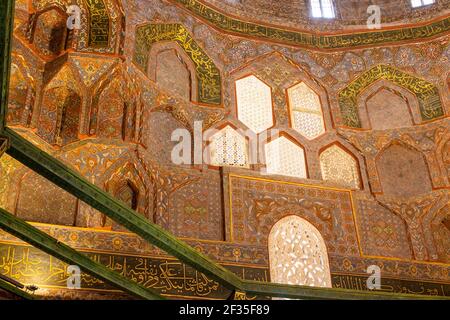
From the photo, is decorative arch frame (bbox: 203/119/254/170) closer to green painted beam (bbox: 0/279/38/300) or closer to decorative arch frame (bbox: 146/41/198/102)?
decorative arch frame (bbox: 146/41/198/102)

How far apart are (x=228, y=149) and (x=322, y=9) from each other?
14.2 ft

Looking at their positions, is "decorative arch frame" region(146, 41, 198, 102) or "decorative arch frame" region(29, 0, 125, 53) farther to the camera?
"decorative arch frame" region(146, 41, 198, 102)

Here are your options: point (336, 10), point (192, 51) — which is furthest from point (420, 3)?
point (192, 51)

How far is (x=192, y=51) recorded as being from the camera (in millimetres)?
Result: 10320

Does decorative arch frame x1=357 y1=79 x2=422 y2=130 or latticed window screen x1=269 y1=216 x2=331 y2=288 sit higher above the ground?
decorative arch frame x1=357 y1=79 x2=422 y2=130

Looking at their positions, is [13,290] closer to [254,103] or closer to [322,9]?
[254,103]

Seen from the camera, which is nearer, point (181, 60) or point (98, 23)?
point (98, 23)

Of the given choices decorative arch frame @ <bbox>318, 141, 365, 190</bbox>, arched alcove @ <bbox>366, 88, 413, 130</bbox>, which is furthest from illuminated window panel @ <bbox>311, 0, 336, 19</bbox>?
decorative arch frame @ <bbox>318, 141, 365, 190</bbox>

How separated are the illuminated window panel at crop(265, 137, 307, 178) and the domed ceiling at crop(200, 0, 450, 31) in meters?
2.65

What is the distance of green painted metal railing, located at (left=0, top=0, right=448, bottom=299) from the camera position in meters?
5.21

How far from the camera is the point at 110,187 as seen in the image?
8.27m

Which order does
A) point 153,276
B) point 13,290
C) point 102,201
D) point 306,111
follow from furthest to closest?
point 306,111
point 153,276
point 13,290
point 102,201

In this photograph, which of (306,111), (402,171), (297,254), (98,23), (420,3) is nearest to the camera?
(297,254)
